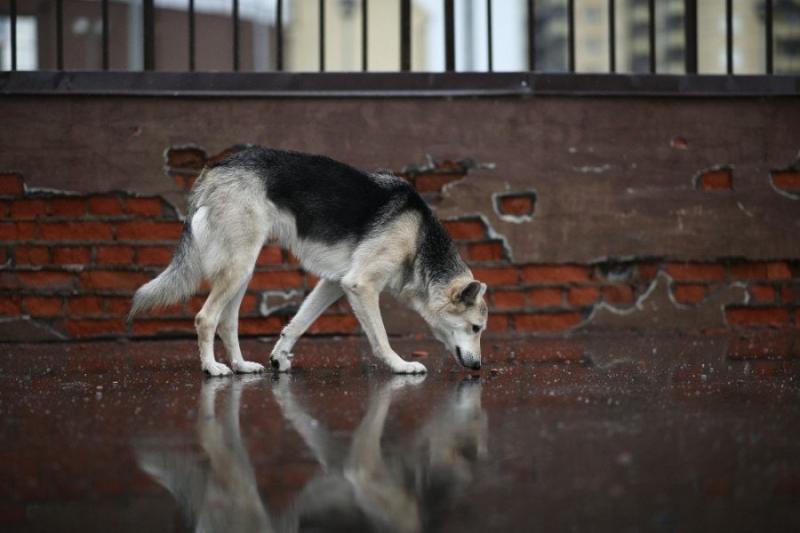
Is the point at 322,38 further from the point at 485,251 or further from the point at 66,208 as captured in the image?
the point at 66,208

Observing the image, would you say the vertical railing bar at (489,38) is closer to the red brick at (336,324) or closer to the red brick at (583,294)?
the red brick at (583,294)

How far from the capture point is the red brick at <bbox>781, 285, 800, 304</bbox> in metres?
7.29

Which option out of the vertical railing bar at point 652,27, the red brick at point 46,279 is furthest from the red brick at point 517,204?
the red brick at point 46,279

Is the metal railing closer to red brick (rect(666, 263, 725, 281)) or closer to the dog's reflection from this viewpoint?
red brick (rect(666, 263, 725, 281))

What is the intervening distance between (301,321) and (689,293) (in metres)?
2.99

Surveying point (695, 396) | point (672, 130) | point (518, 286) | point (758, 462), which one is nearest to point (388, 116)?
point (518, 286)

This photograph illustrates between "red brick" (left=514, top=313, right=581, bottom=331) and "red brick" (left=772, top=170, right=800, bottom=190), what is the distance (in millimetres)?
1648

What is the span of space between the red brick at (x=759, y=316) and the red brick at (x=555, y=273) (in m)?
1.07

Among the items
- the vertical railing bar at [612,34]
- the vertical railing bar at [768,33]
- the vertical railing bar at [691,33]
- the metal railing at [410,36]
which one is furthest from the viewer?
the vertical railing bar at [691,33]

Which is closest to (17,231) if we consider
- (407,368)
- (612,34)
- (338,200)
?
(338,200)

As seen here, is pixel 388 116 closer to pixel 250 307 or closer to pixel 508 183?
pixel 508 183

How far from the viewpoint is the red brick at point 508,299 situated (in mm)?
7145

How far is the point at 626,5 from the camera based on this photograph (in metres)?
76.1

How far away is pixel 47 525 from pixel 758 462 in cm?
185
